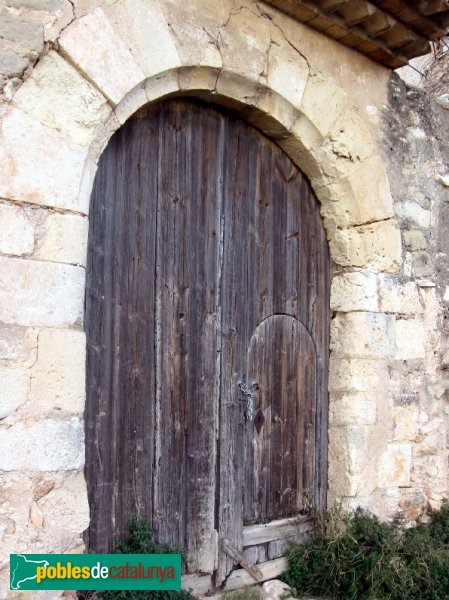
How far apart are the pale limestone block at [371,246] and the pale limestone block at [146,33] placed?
4.61 feet

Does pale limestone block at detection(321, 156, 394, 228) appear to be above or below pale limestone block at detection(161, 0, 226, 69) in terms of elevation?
Result: below

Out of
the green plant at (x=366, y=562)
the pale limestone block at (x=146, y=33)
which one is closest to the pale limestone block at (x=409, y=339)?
the green plant at (x=366, y=562)

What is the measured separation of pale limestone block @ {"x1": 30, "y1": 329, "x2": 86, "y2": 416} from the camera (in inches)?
83.8

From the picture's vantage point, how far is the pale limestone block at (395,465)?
3.35 m

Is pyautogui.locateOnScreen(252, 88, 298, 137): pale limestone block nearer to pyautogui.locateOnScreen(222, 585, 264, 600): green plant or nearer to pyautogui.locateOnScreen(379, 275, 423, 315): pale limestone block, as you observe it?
pyautogui.locateOnScreen(379, 275, 423, 315): pale limestone block

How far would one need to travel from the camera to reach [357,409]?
3299mm

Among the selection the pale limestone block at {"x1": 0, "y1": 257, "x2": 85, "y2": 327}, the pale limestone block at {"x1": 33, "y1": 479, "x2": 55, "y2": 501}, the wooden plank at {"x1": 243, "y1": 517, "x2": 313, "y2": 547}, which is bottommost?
the wooden plank at {"x1": 243, "y1": 517, "x2": 313, "y2": 547}

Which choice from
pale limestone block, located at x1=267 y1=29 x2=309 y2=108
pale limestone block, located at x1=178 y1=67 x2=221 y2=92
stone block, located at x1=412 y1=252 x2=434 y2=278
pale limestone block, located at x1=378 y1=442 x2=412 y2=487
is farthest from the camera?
stone block, located at x1=412 y1=252 x2=434 y2=278

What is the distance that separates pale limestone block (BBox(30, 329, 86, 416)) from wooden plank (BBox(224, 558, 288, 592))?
1390 millimetres

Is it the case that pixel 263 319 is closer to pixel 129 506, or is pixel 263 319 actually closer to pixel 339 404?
pixel 339 404

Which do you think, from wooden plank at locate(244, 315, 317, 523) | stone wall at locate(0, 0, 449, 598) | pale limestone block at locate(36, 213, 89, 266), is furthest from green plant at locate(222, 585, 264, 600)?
pale limestone block at locate(36, 213, 89, 266)

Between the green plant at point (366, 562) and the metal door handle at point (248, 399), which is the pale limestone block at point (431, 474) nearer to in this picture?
the green plant at point (366, 562)

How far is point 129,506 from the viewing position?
2.65m

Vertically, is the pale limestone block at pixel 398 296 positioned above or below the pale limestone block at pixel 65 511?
above
